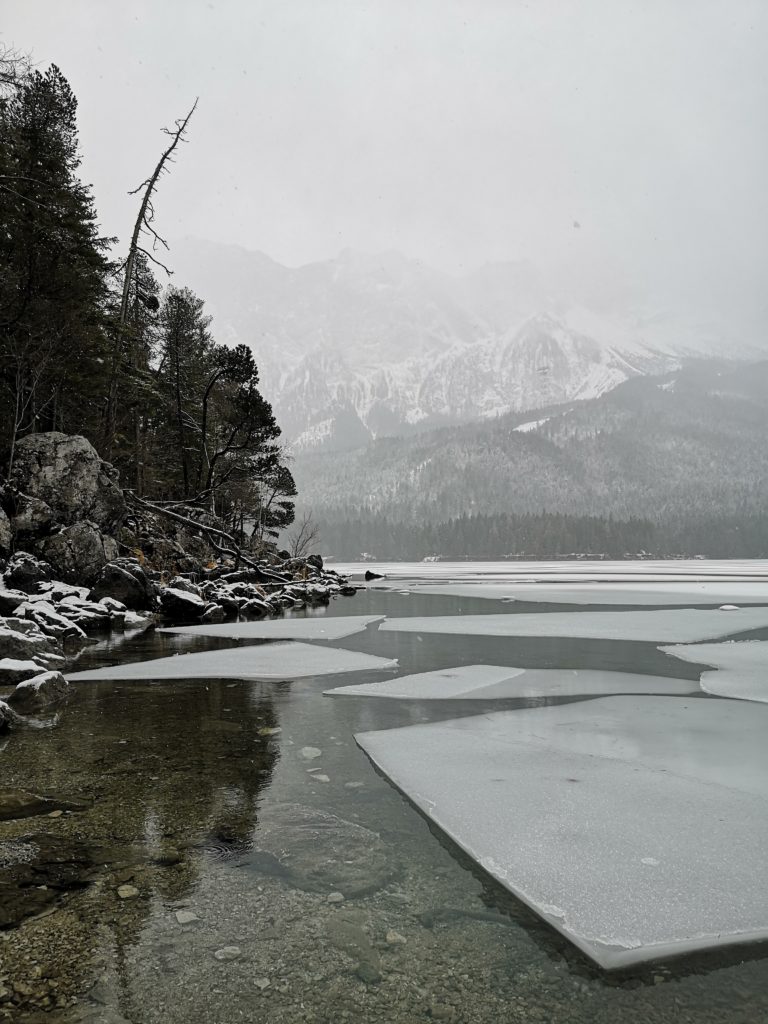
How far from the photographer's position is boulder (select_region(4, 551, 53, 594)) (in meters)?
12.8

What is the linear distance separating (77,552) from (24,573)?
1554 mm

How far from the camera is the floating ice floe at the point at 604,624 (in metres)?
11.5

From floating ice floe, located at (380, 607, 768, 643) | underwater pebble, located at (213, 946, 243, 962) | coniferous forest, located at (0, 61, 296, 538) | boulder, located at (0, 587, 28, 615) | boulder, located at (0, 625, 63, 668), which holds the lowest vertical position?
floating ice floe, located at (380, 607, 768, 643)

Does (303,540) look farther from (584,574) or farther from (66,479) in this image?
(66,479)

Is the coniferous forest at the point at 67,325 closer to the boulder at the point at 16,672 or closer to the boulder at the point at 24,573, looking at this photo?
the boulder at the point at 24,573

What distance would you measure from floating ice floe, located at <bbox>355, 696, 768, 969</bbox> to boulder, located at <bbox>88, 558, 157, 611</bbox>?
39.1 ft

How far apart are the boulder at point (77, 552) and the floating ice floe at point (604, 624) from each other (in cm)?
747

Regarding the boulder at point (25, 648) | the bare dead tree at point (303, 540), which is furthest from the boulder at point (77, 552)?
the bare dead tree at point (303, 540)

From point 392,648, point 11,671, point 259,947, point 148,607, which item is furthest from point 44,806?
point 148,607

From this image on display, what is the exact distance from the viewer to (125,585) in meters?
14.9

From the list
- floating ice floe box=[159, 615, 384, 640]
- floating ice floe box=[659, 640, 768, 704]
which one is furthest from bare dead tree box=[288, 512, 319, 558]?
floating ice floe box=[659, 640, 768, 704]

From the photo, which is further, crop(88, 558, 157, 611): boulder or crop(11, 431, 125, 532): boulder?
crop(11, 431, 125, 532): boulder

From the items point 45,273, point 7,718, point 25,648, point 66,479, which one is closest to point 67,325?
point 45,273

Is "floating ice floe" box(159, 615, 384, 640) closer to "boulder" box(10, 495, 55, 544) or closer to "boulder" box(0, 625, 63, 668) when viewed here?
"boulder" box(0, 625, 63, 668)
